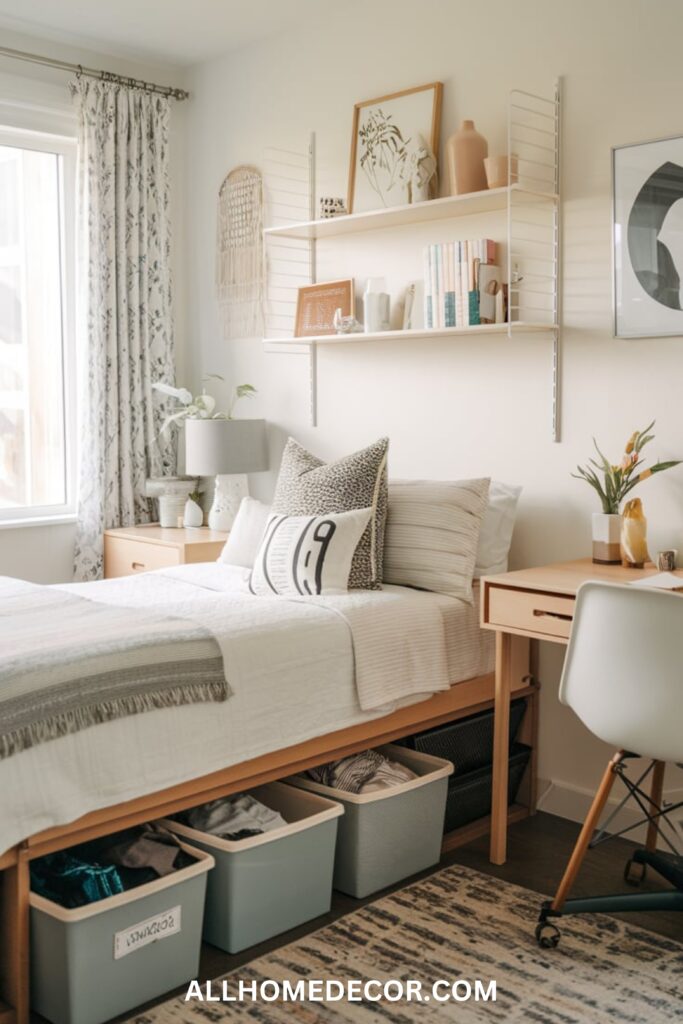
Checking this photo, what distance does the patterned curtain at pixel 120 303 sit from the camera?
4.21 m

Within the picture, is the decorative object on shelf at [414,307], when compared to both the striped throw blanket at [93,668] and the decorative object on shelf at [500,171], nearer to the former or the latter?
the decorative object on shelf at [500,171]

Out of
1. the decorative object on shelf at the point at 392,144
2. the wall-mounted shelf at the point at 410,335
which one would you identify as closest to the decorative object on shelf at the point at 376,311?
the wall-mounted shelf at the point at 410,335

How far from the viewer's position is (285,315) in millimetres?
4188

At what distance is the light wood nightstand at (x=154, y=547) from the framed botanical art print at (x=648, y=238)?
5.62ft

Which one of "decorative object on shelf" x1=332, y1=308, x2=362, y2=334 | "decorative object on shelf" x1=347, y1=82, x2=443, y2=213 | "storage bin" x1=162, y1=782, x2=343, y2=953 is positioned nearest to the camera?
"storage bin" x1=162, y1=782, x2=343, y2=953

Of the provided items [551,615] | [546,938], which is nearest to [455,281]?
[551,615]

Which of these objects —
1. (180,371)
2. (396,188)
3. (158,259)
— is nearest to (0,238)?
(158,259)

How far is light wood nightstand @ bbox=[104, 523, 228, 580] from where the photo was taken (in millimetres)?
3912

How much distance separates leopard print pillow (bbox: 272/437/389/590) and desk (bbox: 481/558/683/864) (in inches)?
15.6

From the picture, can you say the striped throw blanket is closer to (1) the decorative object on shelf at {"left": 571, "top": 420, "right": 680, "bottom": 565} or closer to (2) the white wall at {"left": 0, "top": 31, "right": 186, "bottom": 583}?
(1) the decorative object on shelf at {"left": 571, "top": 420, "right": 680, "bottom": 565}

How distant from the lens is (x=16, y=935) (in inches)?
84.9

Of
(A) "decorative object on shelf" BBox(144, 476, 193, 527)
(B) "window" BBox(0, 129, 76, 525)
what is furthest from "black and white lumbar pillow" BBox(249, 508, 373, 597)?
(B) "window" BBox(0, 129, 76, 525)

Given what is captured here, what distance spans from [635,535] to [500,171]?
118 cm

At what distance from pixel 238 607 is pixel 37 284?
212 cm
